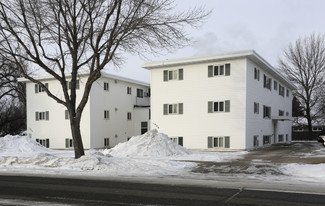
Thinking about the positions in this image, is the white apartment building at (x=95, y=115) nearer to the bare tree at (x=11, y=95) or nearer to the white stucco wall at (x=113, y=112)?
the white stucco wall at (x=113, y=112)

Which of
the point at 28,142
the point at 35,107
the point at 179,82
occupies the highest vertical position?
the point at 179,82

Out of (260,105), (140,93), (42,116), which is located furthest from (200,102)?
(42,116)

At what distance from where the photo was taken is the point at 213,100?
23.8m

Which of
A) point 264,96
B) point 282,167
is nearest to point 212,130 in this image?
point 264,96

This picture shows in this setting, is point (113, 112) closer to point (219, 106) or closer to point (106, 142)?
point (106, 142)

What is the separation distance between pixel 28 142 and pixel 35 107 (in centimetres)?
629

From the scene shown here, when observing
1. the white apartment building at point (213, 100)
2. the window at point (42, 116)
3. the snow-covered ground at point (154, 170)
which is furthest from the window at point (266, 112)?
the window at point (42, 116)

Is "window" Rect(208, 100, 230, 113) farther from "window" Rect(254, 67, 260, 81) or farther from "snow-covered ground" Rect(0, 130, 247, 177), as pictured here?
"snow-covered ground" Rect(0, 130, 247, 177)

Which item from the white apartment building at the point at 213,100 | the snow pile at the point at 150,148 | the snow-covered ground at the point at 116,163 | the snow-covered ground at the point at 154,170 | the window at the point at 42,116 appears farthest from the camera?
the window at the point at 42,116

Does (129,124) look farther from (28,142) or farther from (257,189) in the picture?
(257,189)

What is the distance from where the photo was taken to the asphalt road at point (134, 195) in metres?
7.13

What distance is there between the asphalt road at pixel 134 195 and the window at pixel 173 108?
15.5 metres

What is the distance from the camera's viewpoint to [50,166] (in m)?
14.5

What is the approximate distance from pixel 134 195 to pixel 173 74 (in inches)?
719
